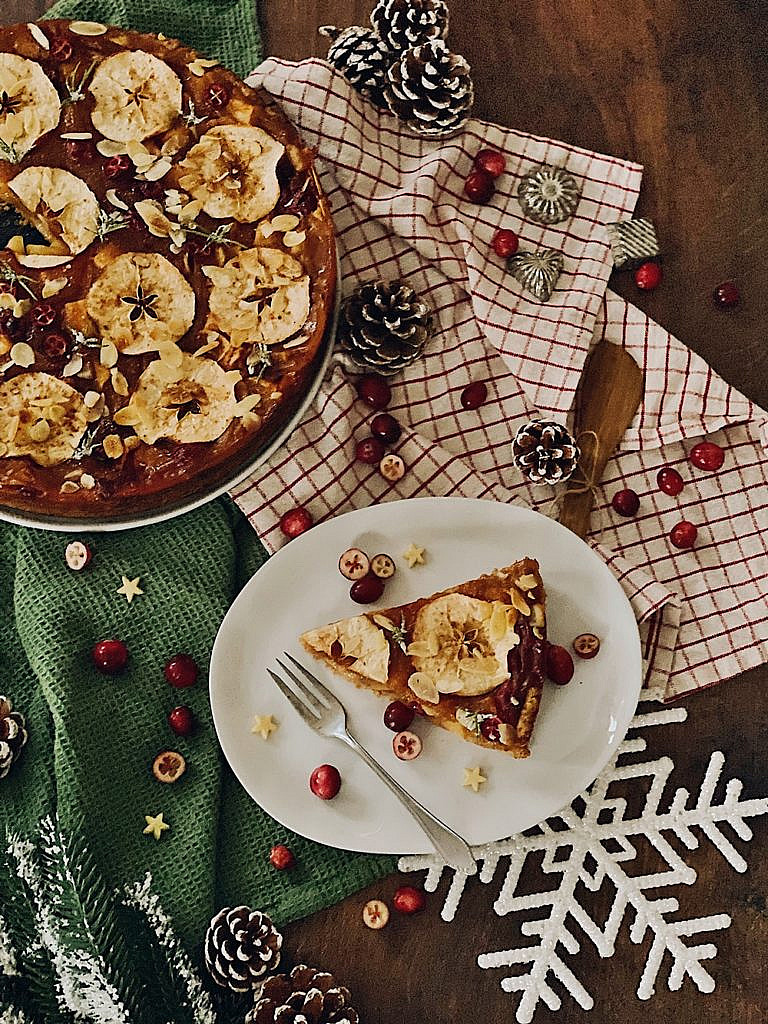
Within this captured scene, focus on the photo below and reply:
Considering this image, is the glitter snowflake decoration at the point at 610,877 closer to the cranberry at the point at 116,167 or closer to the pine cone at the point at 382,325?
the pine cone at the point at 382,325

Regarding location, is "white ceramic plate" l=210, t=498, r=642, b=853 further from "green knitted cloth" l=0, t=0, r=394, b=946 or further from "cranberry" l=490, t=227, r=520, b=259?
"cranberry" l=490, t=227, r=520, b=259

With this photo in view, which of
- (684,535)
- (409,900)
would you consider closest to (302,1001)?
(409,900)

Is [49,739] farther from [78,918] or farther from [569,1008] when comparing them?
[569,1008]

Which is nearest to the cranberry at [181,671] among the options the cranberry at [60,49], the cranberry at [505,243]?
the cranberry at [505,243]

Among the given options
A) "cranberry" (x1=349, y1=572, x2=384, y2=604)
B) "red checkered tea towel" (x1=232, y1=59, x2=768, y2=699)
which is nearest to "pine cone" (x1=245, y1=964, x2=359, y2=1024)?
"cranberry" (x1=349, y1=572, x2=384, y2=604)

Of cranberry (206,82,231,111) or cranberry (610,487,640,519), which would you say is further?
cranberry (610,487,640,519)

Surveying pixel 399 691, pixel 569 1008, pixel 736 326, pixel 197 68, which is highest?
pixel 197 68

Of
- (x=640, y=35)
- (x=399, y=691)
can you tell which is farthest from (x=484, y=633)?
(x=640, y=35)

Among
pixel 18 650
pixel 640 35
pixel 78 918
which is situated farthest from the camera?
pixel 640 35
